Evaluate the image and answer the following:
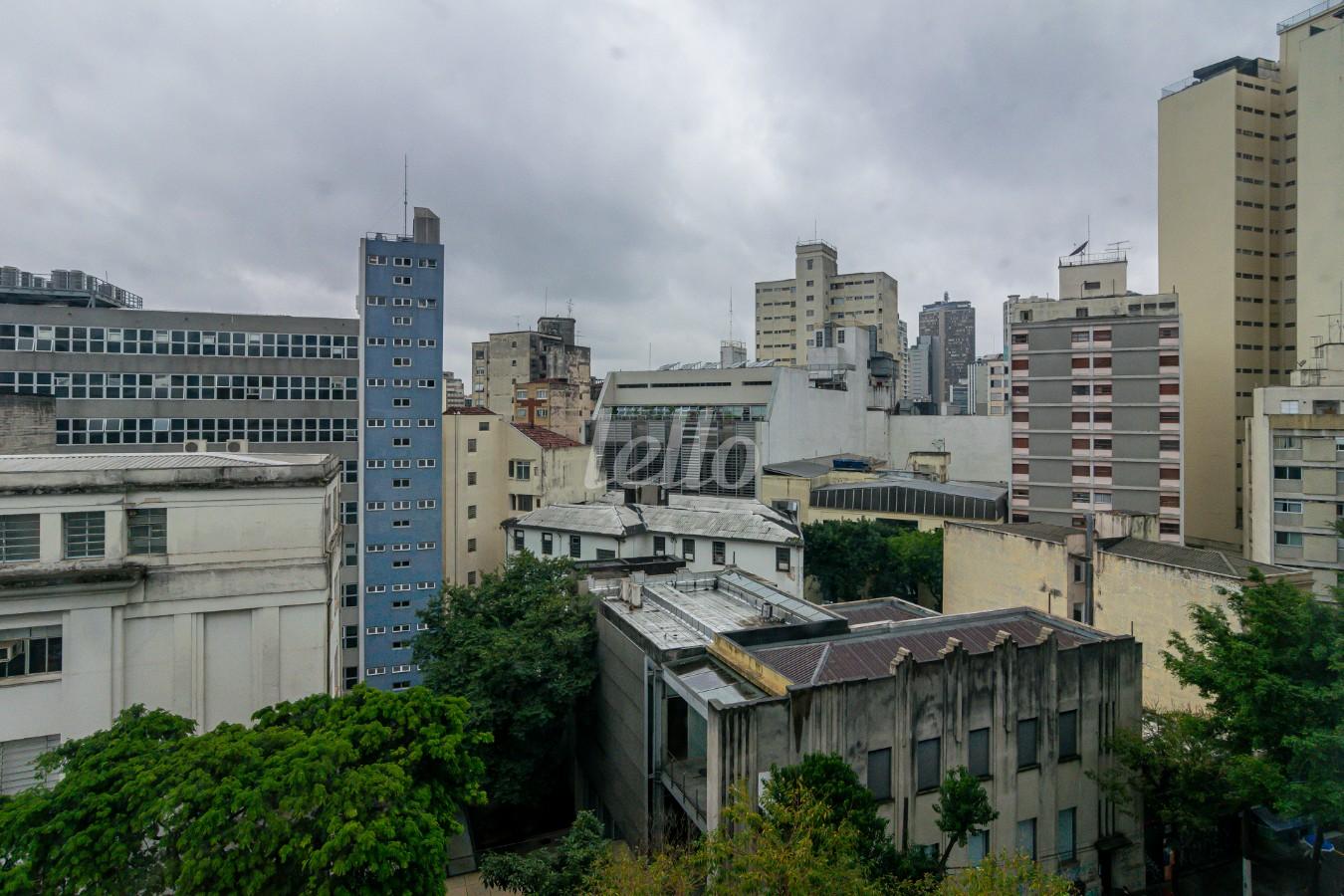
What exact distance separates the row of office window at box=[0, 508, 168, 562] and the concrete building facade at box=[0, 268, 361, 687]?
28.1m

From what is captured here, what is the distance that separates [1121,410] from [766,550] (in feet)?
90.8

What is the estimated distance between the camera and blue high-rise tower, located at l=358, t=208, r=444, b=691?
4591 cm

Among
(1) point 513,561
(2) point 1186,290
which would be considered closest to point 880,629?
(1) point 513,561

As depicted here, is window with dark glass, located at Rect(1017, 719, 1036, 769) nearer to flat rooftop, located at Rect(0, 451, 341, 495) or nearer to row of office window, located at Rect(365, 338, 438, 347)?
flat rooftop, located at Rect(0, 451, 341, 495)

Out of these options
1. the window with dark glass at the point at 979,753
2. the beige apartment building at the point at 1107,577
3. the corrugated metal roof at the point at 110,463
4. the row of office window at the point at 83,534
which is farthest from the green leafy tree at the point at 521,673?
the beige apartment building at the point at 1107,577

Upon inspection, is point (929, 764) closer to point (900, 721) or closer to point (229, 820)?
point (900, 721)

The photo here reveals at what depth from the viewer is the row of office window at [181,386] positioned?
40344 millimetres

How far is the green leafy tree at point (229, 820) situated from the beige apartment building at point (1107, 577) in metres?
23.2

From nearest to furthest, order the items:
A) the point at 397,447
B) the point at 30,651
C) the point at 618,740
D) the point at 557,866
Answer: the point at 30,651 < the point at 557,866 < the point at 618,740 < the point at 397,447

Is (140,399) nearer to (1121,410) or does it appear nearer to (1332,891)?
(1332,891)

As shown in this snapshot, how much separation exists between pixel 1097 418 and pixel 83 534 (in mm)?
54692

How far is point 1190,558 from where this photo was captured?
29.6m

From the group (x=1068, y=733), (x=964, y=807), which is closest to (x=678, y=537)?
(x=1068, y=733)

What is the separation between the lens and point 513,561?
3206 cm
